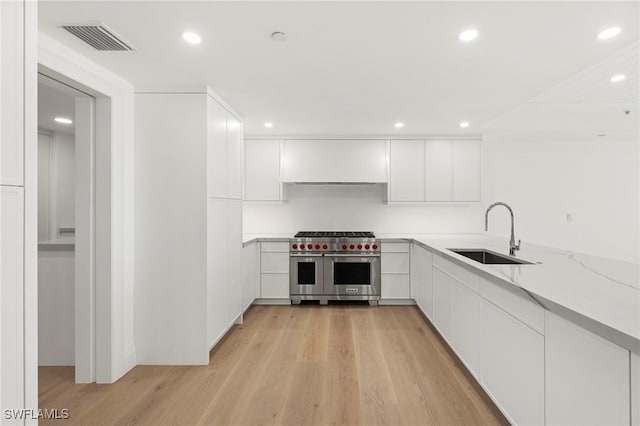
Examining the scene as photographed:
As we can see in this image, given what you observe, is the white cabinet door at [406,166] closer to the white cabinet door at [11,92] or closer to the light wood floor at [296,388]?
the light wood floor at [296,388]

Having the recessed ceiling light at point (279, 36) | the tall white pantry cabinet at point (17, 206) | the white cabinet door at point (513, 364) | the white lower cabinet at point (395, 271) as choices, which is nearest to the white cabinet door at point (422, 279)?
the white lower cabinet at point (395, 271)

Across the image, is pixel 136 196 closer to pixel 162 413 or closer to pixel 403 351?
pixel 162 413

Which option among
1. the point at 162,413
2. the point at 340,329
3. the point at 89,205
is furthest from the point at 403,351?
the point at 89,205

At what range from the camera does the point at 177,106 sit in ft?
8.82

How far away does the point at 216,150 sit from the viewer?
9.50 ft

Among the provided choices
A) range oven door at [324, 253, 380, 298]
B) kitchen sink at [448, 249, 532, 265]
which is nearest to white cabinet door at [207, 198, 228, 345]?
range oven door at [324, 253, 380, 298]

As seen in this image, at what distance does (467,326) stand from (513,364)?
642 mm

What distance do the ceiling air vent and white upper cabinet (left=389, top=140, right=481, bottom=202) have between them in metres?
3.33

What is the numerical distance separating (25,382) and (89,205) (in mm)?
1568

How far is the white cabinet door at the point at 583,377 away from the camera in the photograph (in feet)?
3.61

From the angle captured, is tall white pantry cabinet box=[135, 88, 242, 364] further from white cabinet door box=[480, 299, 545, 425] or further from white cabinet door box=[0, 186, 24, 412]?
white cabinet door box=[480, 299, 545, 425]

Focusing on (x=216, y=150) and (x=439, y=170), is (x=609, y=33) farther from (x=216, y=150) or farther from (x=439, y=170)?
(x=216, y=150)

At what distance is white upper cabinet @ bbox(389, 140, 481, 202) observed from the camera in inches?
176

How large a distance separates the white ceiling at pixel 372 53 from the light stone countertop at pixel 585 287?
134cm
